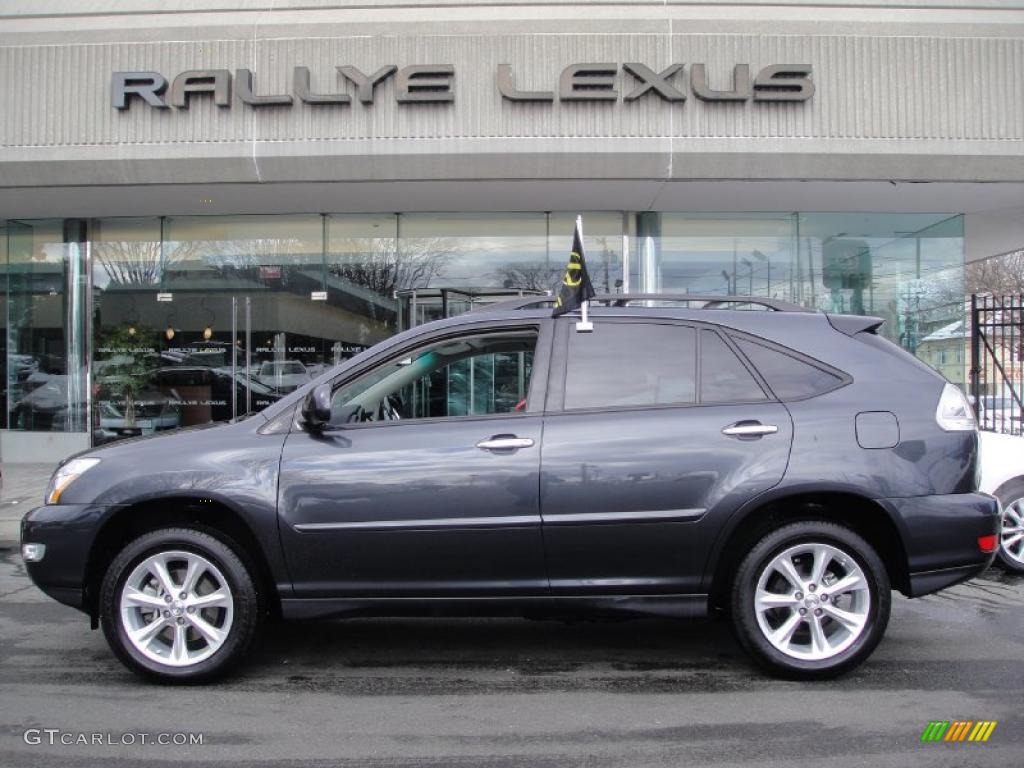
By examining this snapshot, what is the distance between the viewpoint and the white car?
6590mm

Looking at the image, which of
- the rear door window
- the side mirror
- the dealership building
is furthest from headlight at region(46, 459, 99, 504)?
the dealership building

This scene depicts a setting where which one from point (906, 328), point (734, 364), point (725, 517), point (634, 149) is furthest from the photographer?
point (906, 328)

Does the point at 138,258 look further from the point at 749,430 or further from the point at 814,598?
the point at 814,598

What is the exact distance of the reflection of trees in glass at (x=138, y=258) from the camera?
545 inches

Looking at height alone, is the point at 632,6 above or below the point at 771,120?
above

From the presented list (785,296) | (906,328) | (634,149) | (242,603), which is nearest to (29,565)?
(242,603)

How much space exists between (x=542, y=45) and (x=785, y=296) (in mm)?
5312

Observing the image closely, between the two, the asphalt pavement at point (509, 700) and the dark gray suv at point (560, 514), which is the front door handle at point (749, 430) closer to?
the dark gray suv at point (560, 514)

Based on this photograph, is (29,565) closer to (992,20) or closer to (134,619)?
(134,619)

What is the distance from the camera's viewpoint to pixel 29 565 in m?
4.31

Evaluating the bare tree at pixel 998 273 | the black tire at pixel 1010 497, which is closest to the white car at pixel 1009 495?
the black tire at pixel 1010 497

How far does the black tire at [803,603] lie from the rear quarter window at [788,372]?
2.16 ft

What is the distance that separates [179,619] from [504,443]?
1802 millimetres

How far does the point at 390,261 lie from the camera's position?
13.5 metres
